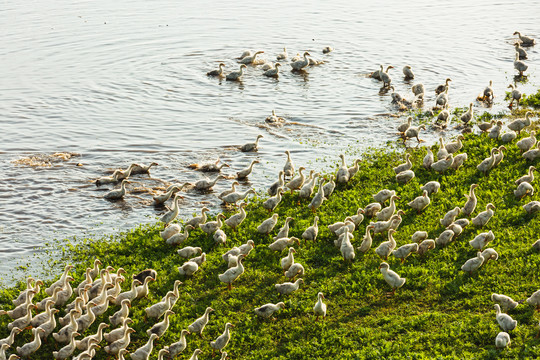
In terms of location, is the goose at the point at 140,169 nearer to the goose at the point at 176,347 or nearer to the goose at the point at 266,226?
the goose at the point at 266,226

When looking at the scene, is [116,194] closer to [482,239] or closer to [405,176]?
[405,176]

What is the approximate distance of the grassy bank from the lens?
12.7 meters

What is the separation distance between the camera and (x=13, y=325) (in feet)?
Answer: 43.7

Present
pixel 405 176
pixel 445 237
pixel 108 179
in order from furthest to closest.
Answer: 1. pixel 108 179
2. pixel 405 176
3. pixel 445 237

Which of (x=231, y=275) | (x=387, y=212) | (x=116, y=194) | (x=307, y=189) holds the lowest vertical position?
(x=116, y=194)

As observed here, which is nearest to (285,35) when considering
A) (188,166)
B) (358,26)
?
(358,26)

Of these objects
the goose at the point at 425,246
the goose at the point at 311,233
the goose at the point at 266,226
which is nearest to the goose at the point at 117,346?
the goose at the point at 266,226

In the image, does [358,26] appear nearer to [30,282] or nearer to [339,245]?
[339,245]

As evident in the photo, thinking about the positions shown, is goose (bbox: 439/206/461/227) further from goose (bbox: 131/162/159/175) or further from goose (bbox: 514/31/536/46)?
goose (bbox: 514/31/536/46)

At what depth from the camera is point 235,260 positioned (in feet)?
50.2

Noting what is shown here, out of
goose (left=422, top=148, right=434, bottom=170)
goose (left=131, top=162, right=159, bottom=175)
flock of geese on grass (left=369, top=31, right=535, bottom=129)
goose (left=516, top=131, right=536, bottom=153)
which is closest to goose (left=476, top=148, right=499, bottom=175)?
goose (left=422, top=148, right=434, bottom=170)

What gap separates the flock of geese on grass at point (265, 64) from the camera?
106 ft

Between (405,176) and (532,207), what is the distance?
382 cm

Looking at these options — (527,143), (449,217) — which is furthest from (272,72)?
(449,217)
